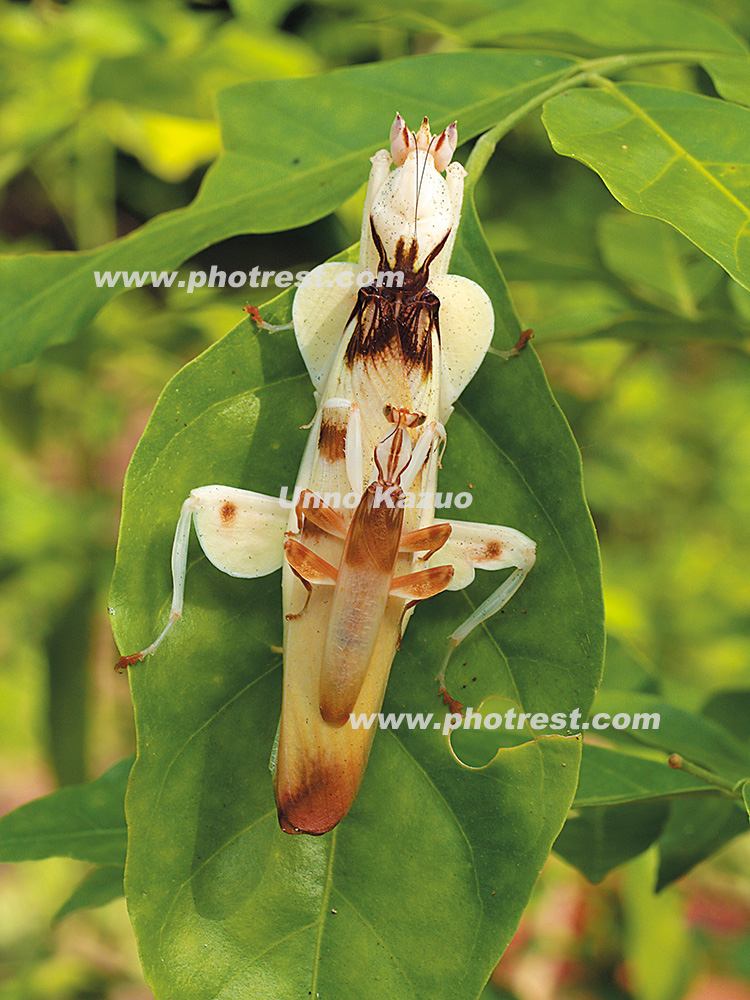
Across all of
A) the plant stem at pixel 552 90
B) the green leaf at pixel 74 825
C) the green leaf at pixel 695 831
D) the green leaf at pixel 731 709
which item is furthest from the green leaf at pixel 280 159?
the green leaf at pixel 731 709

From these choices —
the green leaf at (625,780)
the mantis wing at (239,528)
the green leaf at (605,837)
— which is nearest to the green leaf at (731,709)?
the green leaf at (605,837)

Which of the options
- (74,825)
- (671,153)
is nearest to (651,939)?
(74,825)

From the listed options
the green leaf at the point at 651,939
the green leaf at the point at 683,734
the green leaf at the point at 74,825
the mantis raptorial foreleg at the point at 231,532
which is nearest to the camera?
the mantis raptorial foreleg at the point at 231,532

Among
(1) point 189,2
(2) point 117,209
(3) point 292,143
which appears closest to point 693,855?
(3) point 292,143

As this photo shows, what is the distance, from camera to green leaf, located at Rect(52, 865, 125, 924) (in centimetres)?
196

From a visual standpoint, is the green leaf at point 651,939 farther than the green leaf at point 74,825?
Yes

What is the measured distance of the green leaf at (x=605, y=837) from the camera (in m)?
1.87

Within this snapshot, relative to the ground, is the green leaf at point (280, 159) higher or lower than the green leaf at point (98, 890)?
higher

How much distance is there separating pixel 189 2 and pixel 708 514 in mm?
4184

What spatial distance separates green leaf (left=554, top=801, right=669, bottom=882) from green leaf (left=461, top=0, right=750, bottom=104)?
6.03 ft

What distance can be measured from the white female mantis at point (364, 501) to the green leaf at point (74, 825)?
22.3 inches

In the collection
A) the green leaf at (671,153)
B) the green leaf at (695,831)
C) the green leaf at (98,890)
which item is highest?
the green leaf at (671,153)

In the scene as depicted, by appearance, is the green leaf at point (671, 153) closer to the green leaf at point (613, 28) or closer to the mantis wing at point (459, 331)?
the mantis wing at point (459, 331)

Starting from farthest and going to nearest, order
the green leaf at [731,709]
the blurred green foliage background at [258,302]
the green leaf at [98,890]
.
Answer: the blurred green foliage background at [258,302], the green leaf at [731,709], the green leaf at [98,890]
